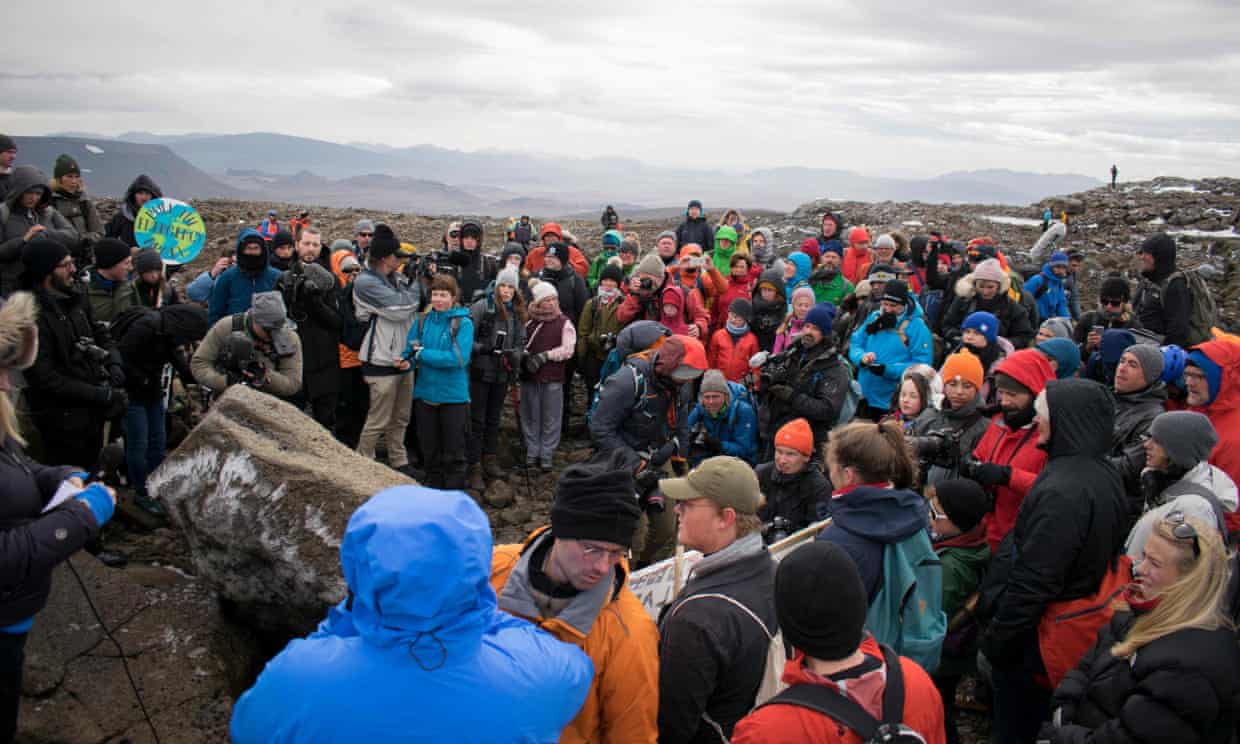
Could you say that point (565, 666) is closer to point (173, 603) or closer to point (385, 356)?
point (173, 603)

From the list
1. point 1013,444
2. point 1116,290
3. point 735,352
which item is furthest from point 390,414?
point 1116,290

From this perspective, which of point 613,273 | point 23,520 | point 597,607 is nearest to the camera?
point 597,607

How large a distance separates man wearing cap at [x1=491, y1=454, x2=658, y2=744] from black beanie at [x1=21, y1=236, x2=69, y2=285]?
4.53 meters

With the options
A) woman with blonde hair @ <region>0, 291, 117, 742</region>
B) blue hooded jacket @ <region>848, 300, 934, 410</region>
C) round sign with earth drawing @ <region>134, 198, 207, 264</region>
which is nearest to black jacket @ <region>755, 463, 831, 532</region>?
blue hooded jacket @ <region>848, 300, 934, 410</region>

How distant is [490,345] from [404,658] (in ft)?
19.3

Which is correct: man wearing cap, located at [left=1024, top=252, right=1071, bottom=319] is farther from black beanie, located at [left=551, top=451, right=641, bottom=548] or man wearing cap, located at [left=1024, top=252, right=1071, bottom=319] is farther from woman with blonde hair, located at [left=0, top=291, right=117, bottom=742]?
woman with blonde hair, located at [left=0, top=291, right=117, bottom=742]

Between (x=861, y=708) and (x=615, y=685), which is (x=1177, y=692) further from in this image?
(x=615, y=685)

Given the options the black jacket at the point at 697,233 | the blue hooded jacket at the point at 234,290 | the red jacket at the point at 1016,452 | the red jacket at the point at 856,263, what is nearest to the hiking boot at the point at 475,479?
the blue hooded jacket at the point at 234,290

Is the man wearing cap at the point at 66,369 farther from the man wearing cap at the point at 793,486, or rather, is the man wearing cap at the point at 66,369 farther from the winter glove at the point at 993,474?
the winter glove at the point at 993,474

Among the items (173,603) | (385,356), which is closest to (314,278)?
(385,356)

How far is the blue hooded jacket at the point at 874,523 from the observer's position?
3301 millimetres

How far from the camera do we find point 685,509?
305 centimetres

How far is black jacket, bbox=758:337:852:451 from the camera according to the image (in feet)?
20.9

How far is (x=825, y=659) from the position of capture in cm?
212
